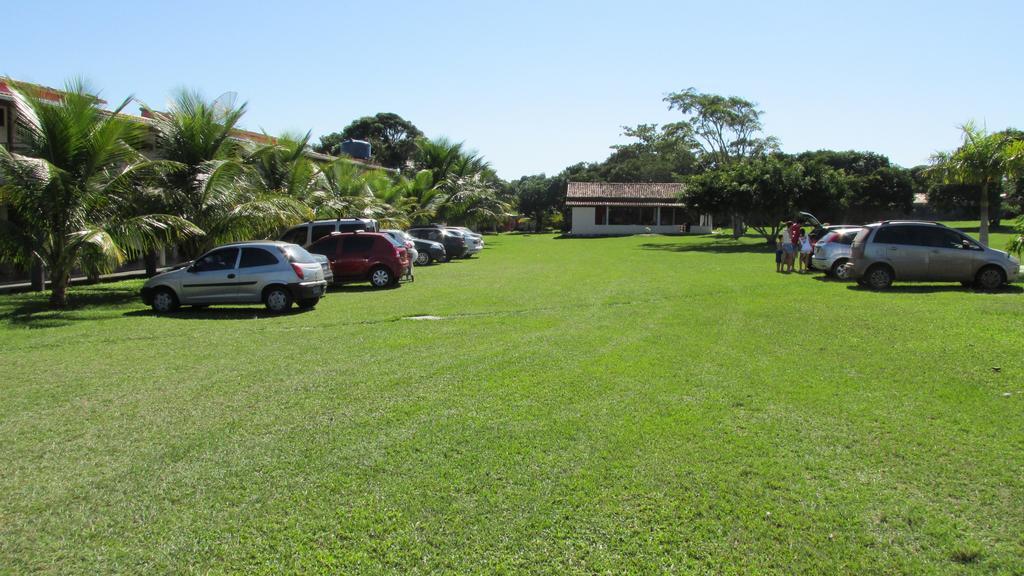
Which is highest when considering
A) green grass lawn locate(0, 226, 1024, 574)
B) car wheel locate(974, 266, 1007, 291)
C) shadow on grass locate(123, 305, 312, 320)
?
car wheel locate(974, 266, 1007, 291)

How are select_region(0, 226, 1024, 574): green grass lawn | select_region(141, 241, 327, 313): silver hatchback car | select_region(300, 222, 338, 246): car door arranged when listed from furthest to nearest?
1. select_region(300, 222, 338, 246): car door
2. select_region(141, 241, 327, 313): silver hatchback car
3. select_region(0, 226, 1024, 574): green grass lawn

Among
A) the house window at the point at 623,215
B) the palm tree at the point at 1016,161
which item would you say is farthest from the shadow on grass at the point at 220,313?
the house window at the point at 623,215

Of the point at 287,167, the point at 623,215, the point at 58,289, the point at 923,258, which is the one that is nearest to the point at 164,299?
the point at 58,289

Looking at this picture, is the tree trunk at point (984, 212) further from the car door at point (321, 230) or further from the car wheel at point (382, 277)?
the car door at point (321, 230)

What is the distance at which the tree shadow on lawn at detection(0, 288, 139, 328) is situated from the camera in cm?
1296

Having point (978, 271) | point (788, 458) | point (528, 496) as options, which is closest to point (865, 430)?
point (788, 458)

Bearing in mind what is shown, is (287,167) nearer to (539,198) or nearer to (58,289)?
(58,289)

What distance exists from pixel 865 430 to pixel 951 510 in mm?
1559

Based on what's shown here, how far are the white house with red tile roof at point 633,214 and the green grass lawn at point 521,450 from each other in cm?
4847

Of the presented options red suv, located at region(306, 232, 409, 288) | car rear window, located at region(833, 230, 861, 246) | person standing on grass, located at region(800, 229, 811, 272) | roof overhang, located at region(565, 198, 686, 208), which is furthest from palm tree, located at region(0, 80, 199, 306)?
roof overhang, located at region(565, 198, 686, 208)

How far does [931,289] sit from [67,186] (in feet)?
62.1

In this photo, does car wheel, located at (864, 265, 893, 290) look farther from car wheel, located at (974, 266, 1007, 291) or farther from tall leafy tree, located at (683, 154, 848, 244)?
tall leafy tree, located at (683, 154, 848, 244)

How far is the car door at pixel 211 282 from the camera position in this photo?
1443 cm

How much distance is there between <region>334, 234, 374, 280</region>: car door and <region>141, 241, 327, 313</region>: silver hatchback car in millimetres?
4510
